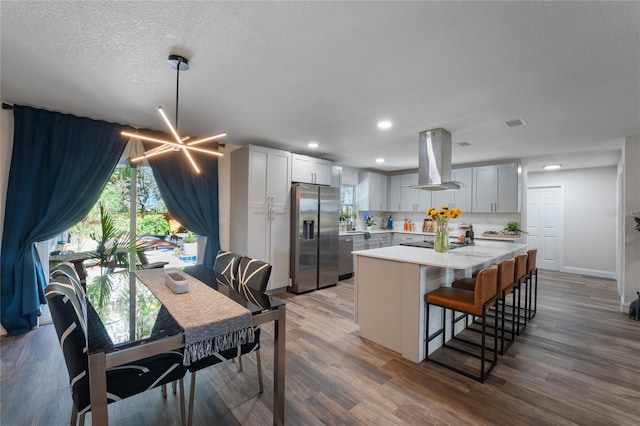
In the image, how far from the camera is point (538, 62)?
1.99m

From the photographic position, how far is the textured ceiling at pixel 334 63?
5.07 ft

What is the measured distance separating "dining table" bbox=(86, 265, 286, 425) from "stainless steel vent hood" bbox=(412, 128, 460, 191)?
2.71 metres

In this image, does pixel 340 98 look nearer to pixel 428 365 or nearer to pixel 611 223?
pixel 428 365

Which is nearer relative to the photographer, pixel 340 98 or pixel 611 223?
pixel 340 98

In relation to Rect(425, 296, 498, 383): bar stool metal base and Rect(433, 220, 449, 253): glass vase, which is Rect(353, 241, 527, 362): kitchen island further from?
Rect(433, 220, 449, 253): glass vase

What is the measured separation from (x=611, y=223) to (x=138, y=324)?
319 inches

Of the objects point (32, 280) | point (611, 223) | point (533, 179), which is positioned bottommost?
point (32, 280)

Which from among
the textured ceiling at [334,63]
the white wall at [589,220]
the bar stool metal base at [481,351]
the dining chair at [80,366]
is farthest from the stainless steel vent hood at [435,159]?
the white wall at [589,220]

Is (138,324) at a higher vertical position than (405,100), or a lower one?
lower

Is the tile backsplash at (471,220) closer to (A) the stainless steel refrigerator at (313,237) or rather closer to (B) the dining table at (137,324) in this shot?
(A) the stainless steel refrigerator at (313,237)

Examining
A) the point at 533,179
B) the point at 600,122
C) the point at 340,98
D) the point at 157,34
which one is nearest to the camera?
the point at 157,34

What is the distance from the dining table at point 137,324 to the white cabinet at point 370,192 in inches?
189

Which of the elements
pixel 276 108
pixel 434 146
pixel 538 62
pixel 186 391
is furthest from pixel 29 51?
pixel 434 146

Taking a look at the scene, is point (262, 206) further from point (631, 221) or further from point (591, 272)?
point (591, 272)
